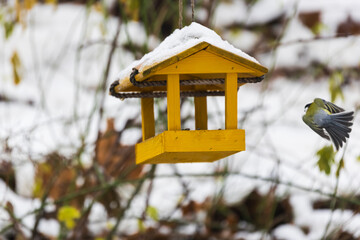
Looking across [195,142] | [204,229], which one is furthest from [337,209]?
[195,142]

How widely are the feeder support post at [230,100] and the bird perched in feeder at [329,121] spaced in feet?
1.00

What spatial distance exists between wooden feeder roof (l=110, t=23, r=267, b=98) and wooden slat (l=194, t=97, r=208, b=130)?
10.7 inches

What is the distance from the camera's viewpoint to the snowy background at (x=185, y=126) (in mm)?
3502

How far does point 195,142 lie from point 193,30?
0.38 metres

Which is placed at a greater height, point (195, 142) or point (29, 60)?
point (29, 60)

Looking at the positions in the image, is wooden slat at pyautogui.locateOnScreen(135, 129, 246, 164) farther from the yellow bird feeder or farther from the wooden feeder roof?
the wooden feeder roof

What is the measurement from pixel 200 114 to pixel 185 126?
1.74 meters

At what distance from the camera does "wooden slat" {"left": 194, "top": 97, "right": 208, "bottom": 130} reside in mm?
2387

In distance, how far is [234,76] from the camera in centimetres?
204

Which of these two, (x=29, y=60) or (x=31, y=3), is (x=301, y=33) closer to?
(x=29, y=60)

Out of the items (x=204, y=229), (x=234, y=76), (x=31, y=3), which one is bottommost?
(x=204, y=229)

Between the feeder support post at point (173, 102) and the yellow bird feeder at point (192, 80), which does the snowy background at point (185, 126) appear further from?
the feeder support post at point (173, 102)

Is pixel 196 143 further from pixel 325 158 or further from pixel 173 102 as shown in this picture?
pixel 325 158

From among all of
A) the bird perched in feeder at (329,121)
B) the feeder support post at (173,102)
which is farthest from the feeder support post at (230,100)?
the bird perched in feeder at (329,121)
